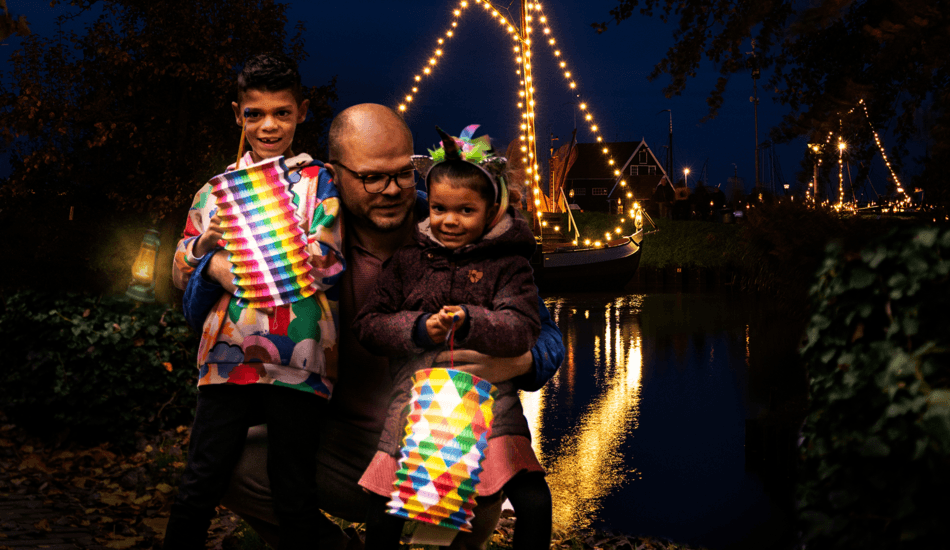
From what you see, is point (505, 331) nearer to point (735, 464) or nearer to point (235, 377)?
point (235, 377)

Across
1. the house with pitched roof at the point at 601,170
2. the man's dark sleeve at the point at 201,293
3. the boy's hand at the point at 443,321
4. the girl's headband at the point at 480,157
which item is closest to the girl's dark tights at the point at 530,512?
the boy's hand at the point at 443,321

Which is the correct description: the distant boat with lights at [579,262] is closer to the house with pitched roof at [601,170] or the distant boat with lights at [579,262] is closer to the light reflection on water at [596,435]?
the light reflection on water at [596,435]

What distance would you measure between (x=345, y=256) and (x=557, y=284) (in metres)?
18.9

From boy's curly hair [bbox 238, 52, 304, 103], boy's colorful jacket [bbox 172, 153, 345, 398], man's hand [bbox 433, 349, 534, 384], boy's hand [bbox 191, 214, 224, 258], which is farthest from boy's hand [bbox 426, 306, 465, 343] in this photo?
boy's curly hair [bbox 238, 52, 304, 103]

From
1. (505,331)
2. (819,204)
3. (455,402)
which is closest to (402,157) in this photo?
(505,331)

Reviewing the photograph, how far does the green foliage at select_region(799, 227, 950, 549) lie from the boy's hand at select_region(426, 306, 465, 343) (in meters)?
1.00

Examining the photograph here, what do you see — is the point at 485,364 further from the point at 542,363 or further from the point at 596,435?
the point at 596,435

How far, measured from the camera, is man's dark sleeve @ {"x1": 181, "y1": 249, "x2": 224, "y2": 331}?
284 cm

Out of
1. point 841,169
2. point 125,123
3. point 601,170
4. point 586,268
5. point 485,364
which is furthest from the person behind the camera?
point 601,170

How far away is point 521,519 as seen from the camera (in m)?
2.45

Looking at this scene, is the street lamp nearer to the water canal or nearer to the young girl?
the young girl

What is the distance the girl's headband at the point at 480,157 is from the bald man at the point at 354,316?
0.27m

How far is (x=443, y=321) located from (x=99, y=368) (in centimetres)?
460

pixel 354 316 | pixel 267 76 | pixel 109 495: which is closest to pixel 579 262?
pixel 109 495
